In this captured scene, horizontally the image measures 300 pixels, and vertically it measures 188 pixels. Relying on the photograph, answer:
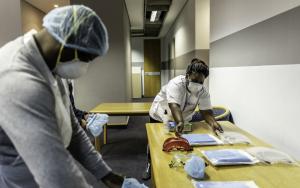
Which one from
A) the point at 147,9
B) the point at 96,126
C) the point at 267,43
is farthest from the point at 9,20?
the point at 147,9

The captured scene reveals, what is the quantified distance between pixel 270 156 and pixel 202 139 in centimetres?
51

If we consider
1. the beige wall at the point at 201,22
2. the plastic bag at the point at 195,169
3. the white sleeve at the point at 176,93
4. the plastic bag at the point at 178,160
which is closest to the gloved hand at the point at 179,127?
the white sleeve at the point at 176,93

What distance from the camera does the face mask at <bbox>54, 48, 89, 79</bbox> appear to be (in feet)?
2.91

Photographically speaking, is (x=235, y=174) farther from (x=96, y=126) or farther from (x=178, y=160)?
(x=96, y=126)

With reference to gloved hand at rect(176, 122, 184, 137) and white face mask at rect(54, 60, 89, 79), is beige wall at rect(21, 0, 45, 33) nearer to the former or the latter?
gloved hand at rect(176, 122, 184, 137)

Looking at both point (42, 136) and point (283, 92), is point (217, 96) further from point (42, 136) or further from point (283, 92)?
point (42, 136)

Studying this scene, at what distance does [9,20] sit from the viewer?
7.63ft

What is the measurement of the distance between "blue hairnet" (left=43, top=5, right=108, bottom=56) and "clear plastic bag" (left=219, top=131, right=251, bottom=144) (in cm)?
141

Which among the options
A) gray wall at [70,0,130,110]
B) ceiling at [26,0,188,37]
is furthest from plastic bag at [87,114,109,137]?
ceiling at [26,0,188,37]

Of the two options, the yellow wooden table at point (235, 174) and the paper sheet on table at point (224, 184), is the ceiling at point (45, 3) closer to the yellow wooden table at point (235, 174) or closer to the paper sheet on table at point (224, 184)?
the yellow wooden table at point (235, 174)

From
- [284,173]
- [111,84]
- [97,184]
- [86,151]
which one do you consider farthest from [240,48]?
[111,84]

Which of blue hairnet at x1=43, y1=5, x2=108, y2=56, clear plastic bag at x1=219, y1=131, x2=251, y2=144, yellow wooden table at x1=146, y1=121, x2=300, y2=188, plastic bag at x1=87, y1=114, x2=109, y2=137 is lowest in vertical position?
yellow wooden table at x1=146, y1=121, x2=300, y2=188

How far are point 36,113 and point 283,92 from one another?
1.90m

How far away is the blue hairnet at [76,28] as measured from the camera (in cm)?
81
